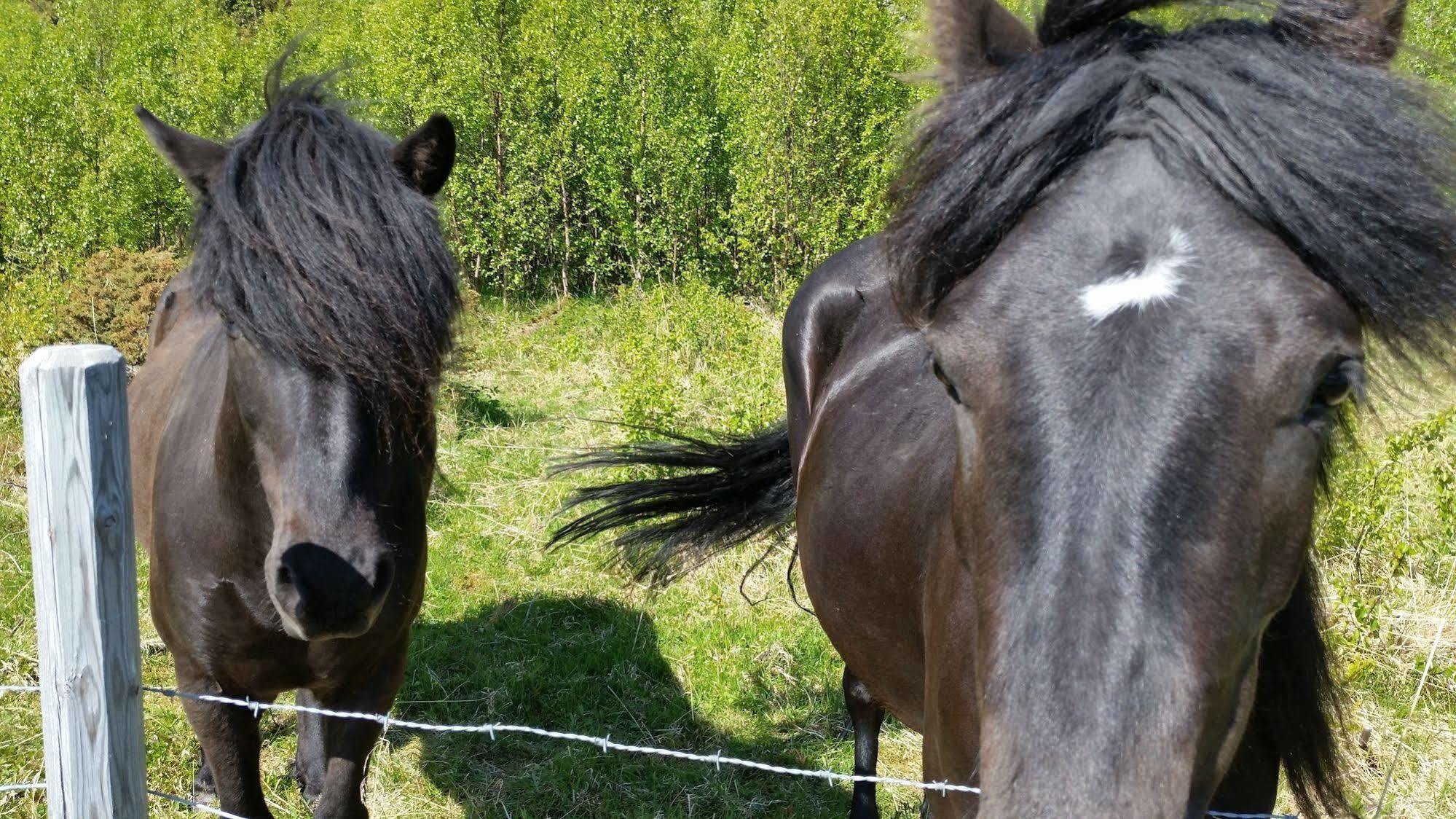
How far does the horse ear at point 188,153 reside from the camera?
2945 mm

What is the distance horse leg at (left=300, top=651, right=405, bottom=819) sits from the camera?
9.88ft

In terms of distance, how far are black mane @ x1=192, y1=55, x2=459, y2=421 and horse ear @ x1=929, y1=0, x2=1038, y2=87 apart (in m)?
1.52

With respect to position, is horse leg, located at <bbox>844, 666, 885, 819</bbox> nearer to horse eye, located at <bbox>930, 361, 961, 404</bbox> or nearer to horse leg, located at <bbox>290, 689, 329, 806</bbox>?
horse leg, located at <bbox>290, 689, 329, 806</bbox>

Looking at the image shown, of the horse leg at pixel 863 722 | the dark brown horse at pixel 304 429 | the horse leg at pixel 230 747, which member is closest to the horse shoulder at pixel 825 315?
the horse leg at pixel 863 722

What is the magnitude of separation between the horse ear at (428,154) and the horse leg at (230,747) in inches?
64.5

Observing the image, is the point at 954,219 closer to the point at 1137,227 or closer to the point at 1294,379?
the point at 1137,227

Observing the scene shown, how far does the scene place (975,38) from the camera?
1860 mm

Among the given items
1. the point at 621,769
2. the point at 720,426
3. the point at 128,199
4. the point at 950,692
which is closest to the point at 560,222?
the point at 128,199

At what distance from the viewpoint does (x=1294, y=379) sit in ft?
4.18

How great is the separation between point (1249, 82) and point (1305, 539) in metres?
0.66

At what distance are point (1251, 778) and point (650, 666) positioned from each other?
3.50m

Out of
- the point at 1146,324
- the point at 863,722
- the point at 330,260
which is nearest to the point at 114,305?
the point at 330,260

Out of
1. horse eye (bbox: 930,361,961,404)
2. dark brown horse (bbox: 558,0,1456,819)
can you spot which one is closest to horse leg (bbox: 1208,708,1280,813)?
dark brown horse (bbox: 558,0,1456,819)

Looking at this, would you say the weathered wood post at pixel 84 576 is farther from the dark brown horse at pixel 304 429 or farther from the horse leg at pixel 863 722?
the horse leg at pixel 863 722
